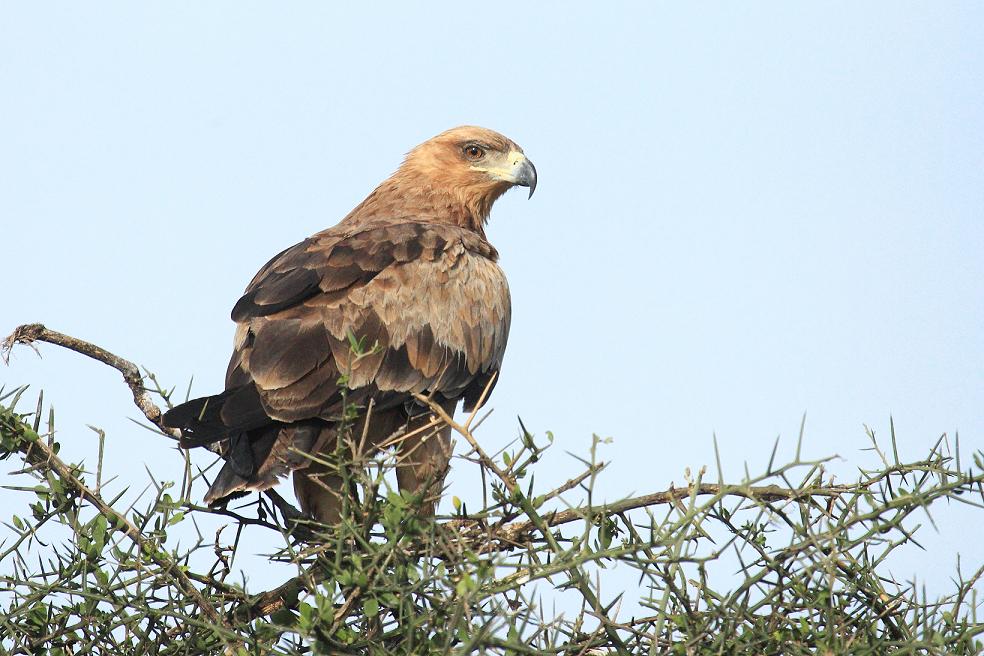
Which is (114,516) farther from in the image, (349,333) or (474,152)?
(474,152)

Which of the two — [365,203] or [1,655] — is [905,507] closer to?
[1,655]

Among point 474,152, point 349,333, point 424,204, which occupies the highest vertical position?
point 474,152

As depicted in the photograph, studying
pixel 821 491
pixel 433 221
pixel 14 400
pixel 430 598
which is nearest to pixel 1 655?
pixel 14 400

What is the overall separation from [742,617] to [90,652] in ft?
5.49

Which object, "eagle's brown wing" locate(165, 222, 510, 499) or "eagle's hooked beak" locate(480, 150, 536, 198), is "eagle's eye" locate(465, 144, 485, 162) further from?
"eagle's brown wing" locate(165, 222, 510, 499)

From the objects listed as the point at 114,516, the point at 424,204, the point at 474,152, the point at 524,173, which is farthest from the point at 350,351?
the point at 474,152

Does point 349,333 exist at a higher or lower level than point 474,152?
lower

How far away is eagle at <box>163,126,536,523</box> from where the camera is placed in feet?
14.0

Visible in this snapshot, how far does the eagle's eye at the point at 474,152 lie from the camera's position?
280 inches

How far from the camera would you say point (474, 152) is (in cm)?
713

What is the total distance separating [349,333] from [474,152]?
3.30m

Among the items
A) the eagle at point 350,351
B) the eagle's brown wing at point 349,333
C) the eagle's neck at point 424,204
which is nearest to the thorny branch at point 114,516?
the eagle at point 350,351

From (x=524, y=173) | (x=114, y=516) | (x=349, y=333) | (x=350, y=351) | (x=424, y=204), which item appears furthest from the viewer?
(x=524, y=173)

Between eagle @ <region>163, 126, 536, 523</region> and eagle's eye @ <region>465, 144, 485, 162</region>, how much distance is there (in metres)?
0.53
